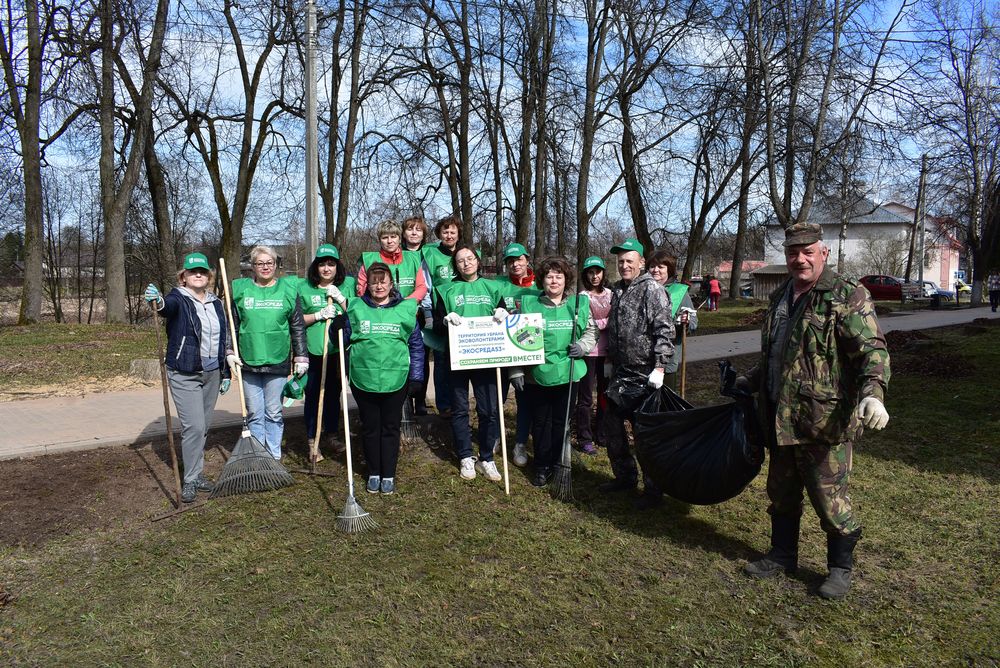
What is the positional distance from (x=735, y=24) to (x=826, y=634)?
14.7 metres

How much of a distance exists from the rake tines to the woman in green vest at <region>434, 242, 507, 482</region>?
4.53 ft

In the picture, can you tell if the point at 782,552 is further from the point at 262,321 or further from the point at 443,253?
the point at 262,321

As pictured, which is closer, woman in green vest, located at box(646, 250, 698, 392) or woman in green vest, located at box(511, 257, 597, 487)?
woman in green vest, located at box(511, 257, 597, 487)

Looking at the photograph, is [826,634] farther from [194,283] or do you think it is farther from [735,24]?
[735,24]

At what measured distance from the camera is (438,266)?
6.36 meters

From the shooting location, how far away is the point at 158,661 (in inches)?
125

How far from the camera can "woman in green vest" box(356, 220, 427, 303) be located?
5975mm

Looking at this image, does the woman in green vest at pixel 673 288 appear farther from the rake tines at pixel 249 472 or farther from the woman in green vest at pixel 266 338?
the rake tines at pixel 249 472

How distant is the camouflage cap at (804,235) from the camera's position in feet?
11.8

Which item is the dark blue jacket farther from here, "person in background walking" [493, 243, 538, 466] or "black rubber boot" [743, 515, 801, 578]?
"black rubber boot" [743, 515, 801, 578]

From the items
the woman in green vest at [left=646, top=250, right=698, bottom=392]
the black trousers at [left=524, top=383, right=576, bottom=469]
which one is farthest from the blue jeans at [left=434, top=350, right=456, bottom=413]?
the woman in green vest at [left=646, top=250, right=698, bottom=392]

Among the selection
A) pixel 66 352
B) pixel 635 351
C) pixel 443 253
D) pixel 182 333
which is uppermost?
pixel 443 253

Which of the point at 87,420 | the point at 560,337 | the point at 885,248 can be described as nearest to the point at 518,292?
the point at 560,337

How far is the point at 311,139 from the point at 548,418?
671 cm
